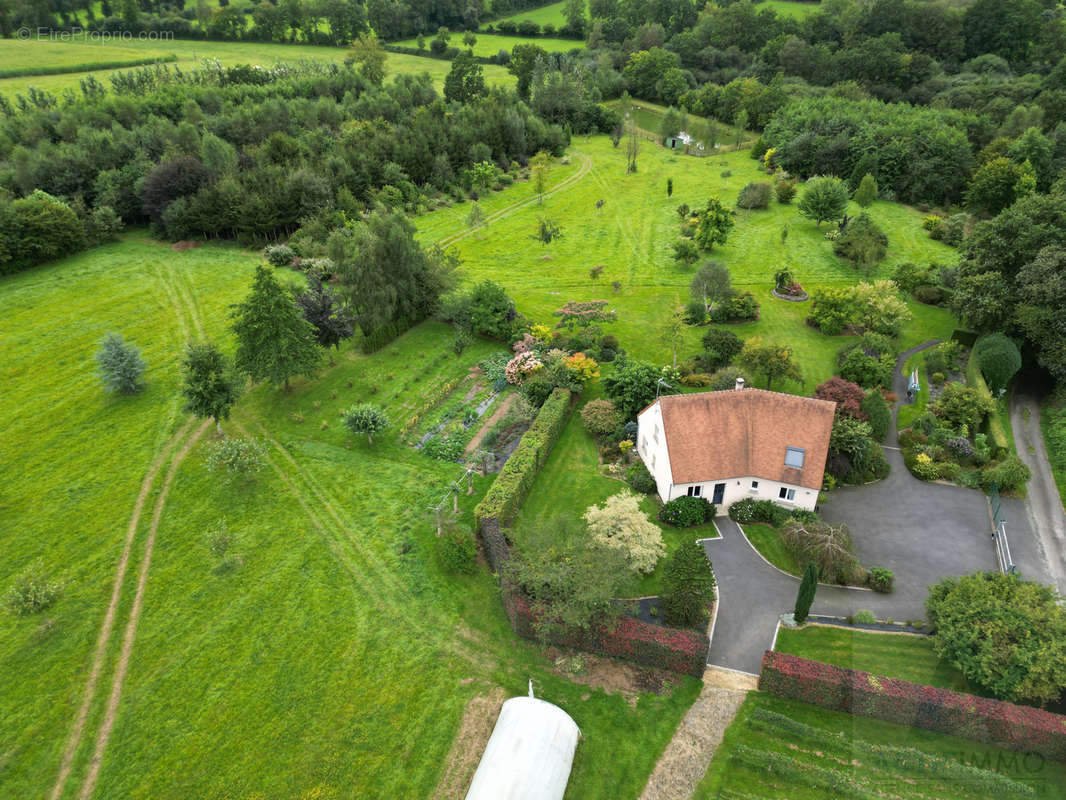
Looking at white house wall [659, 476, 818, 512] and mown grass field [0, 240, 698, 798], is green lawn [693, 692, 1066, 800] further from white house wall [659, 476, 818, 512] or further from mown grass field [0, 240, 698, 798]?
white house wall [659, 476, 818, 512]

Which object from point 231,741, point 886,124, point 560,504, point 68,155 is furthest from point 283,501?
point 886,124

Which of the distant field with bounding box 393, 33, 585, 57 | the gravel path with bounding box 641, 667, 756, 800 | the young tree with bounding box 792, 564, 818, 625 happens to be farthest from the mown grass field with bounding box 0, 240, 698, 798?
the distant field with bounding box 393, 33, 585, 57

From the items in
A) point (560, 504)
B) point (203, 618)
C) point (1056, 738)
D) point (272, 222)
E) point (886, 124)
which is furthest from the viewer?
point (886, 124)

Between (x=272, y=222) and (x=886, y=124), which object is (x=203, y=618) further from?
(x=886, y=124)

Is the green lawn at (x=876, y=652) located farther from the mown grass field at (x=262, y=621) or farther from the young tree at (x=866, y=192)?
the young tree at (x=866, y=192)

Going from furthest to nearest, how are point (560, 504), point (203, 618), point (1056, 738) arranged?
point (560, 504) → point (203, 618) → point (1056, 738)

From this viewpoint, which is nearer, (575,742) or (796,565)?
(575,742)

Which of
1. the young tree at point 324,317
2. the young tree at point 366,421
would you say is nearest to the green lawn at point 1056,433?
the young tree at point 366,421
